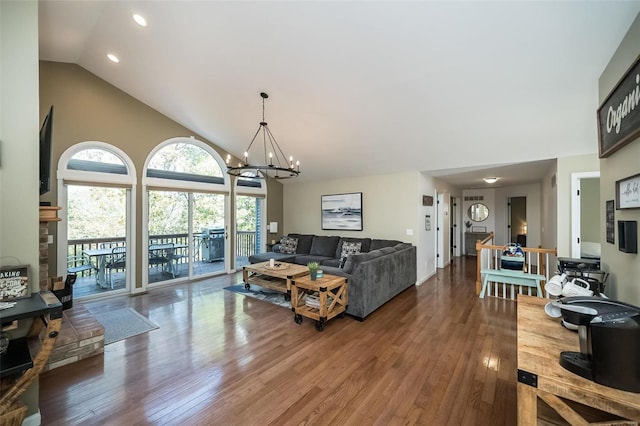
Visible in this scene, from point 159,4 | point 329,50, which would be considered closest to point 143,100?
point 159,4

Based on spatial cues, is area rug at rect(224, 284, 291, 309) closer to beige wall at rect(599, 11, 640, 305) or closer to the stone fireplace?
the stone fireplace

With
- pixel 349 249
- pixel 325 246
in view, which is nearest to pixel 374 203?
pixel 349 249

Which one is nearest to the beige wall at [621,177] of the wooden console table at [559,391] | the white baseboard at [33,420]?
the wooden console table at [559,391]

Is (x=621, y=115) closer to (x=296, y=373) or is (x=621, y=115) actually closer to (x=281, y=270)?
(x=296, y=373)

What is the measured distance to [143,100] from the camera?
4.93m

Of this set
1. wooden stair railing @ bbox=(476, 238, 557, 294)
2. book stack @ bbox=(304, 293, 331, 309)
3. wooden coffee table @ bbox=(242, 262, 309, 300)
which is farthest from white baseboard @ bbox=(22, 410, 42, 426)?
wooden stair railing @ bbox=(476, 238, 557, 294)

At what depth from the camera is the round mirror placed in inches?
341

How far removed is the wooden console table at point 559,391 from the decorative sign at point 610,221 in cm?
117

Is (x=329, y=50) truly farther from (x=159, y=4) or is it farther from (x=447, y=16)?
(x=159, y=4)

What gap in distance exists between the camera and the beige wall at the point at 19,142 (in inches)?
69.7

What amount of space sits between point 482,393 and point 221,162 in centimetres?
603

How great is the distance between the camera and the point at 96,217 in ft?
14.9

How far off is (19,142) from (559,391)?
10.9 ft

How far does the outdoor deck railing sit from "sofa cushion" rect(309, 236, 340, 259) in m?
1.72
